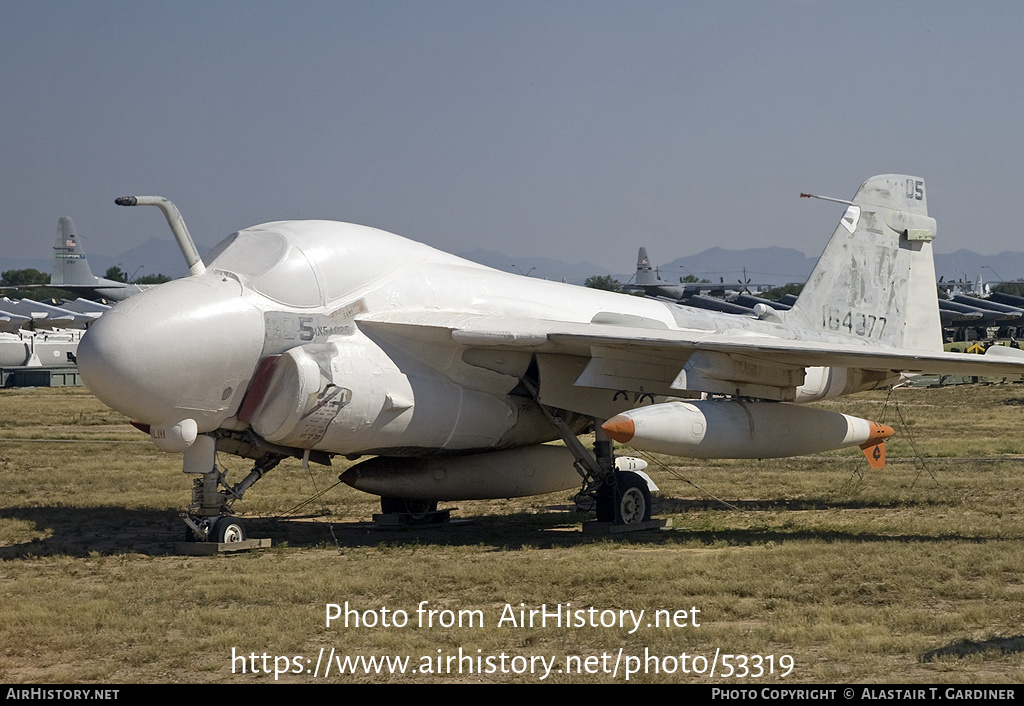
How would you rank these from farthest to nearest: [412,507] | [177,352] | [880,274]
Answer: [880,274]
[412,507]
[177,352]

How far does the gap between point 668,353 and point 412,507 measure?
372 cm

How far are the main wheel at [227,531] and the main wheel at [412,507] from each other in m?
2.57

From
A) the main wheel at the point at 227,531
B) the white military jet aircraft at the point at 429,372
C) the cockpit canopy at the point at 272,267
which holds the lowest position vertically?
the main wheel at the point at 227,531

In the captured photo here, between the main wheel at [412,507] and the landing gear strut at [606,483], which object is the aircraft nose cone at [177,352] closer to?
the main wheel at [412,507]

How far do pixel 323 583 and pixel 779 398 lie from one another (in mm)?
6141

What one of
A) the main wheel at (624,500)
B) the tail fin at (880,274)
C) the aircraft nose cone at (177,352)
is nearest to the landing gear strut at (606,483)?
the main wheel at (624,500)

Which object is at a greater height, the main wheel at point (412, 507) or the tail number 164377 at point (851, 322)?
the tail number 164377 at point (851, 322)

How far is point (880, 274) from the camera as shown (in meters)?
16.3

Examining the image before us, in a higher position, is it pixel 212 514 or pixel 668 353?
pixel 668 353

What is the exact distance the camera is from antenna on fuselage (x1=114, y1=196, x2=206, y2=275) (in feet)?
37.4

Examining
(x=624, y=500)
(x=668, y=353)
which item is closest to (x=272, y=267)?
(x=668, y=353)

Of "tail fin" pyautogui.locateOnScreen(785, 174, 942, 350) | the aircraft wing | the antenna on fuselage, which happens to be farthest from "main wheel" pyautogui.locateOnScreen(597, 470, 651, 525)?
the antenna on fuselage

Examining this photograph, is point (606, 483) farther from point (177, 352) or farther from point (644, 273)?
point (644, 273)

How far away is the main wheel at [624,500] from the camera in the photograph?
1312 centimetres
